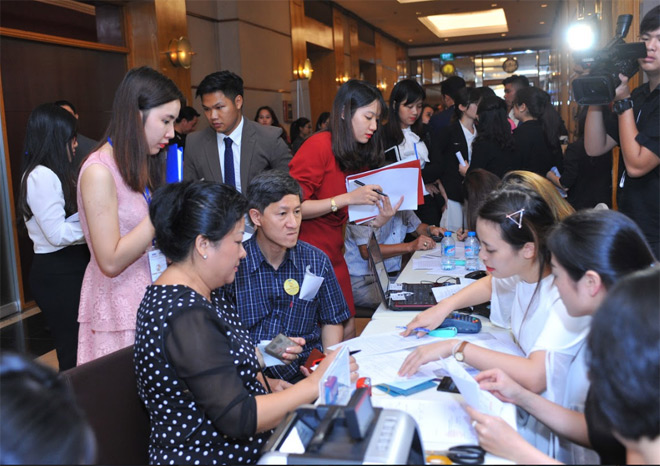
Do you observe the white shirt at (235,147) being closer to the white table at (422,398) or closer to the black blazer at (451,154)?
the white table at (422,398)

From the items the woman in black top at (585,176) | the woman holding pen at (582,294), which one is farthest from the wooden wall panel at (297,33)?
the woman holding pen at (582,294)

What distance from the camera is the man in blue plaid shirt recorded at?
2.37 meters

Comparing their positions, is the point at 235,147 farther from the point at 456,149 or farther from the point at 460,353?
the point at 460,353

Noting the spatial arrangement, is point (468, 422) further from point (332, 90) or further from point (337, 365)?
point (332, 90)

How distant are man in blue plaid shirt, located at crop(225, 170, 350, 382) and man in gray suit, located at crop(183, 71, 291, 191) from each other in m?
1.17

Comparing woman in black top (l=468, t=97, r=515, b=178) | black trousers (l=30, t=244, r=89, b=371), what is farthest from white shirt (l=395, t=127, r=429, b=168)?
black trousers (l=30, t=244, r=89, b=371)

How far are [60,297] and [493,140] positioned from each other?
2.85 metres

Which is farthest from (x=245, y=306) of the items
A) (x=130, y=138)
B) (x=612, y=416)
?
(x=612, y=416)

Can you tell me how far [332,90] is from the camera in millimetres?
12008

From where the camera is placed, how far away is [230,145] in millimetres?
3629

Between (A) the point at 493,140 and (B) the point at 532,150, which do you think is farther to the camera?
(B) the point at 532,150

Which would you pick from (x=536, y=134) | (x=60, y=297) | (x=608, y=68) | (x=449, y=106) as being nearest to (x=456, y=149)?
(x=536, y=134)

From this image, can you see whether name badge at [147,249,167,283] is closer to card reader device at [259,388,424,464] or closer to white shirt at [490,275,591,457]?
card reader device at [259,388,424,464]

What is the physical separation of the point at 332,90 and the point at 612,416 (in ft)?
37.3
